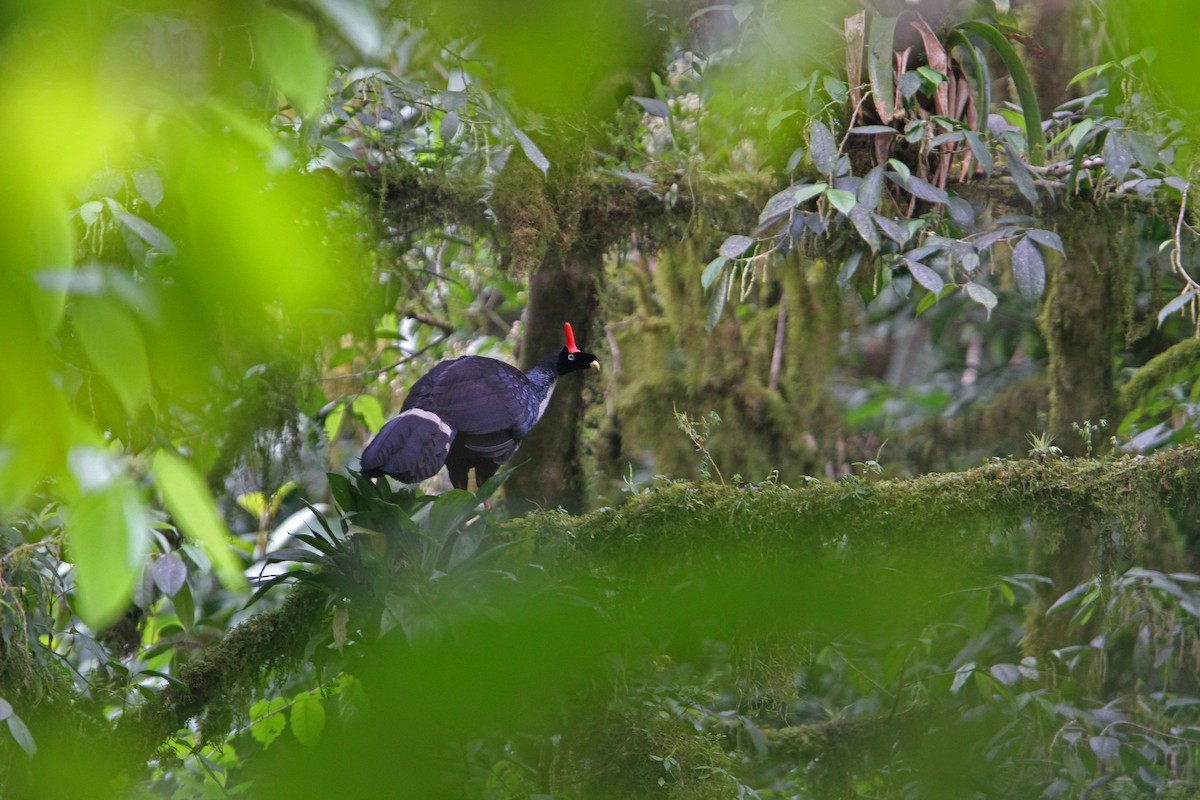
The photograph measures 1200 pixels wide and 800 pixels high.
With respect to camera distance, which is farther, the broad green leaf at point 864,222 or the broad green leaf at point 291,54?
the broad green leaf at point 864,222

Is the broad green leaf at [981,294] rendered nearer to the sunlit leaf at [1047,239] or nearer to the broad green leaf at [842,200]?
the sunlit leaf at [1047,239]

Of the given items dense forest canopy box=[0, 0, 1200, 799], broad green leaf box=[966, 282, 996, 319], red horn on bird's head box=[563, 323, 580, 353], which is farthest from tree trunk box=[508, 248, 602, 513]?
broad green leaf box=[966, 282, 996, 319]

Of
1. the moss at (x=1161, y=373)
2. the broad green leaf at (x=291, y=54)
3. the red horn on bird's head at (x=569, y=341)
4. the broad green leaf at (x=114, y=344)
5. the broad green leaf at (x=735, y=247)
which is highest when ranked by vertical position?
the broad green leaf at (x=291, y=54)

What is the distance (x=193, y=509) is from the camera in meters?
0.40

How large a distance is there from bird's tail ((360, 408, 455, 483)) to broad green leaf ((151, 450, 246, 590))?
2511 millimetres

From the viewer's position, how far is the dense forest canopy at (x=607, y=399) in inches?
13.8

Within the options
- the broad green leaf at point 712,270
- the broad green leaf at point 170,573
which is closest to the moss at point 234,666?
the broad green leaf at point 170,573

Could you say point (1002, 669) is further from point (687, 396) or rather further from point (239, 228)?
point (239, 228)

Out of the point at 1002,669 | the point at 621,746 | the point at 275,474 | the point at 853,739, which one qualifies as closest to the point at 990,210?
the point at 1002,669

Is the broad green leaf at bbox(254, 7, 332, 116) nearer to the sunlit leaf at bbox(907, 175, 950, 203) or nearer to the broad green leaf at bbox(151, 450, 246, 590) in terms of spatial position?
the broad green leaf at bbox(151, 450, 246, 590)

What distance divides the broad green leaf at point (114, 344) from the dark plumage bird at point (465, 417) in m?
2.55

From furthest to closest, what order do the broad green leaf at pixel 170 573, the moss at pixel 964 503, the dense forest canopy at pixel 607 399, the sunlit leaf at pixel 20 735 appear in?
the broad green leaf at pixel 170 573
the moss at pixel 964 503
the sunlit leaf at pixel 20 735
the dense forest canopy at pixel 607 399

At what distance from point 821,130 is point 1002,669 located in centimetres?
153

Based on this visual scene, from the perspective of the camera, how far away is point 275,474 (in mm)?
3873
